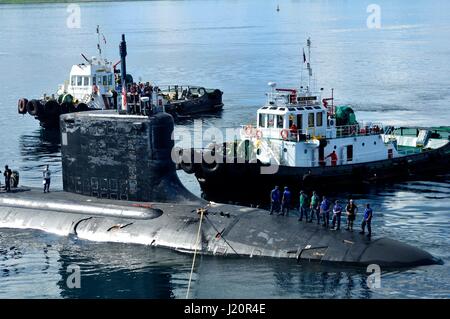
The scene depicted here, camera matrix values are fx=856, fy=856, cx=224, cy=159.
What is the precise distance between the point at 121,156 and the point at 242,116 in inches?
1764

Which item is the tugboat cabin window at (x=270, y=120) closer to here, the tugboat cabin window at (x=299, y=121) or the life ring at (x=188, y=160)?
the tugboat cabin window at (x=299, y=121)

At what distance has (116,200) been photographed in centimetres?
3547

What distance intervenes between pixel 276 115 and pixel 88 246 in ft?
60.5

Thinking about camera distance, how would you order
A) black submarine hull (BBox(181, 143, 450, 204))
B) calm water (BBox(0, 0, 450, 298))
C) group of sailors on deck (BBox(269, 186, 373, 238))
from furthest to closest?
1. black submarine hull (BBox(181, 143, 450, 204))
2. group of sailors on deck (BBox(269, 186, 373, 238))
3. calm water (BBox(0, 0, 450, 298))

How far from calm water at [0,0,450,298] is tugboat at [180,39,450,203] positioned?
1946mm

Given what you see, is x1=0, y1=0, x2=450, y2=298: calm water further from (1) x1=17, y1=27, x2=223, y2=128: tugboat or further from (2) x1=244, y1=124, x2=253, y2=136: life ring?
(2) x1=244, y1=124, x2=253, y2=136: life ring

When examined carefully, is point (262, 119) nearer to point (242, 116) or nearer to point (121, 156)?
point (121, 156)

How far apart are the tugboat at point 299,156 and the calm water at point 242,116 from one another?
1.95 m

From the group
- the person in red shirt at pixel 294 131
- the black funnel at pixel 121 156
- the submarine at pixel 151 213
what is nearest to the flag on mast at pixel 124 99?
the submarine at pixel 151 213

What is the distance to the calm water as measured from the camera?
29.7 m

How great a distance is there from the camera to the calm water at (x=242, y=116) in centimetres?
2966

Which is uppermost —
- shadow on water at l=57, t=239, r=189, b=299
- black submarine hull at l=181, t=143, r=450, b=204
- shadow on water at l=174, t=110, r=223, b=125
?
shadow on water at l=174, t=110, r=223, b=125

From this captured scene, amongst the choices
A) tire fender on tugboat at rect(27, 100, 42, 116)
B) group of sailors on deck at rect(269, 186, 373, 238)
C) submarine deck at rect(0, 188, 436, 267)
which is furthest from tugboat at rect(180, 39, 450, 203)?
tire fender on tugboat at rect(27, 100, 42, 116)

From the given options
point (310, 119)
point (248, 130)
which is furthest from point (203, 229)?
point (310, 119)
